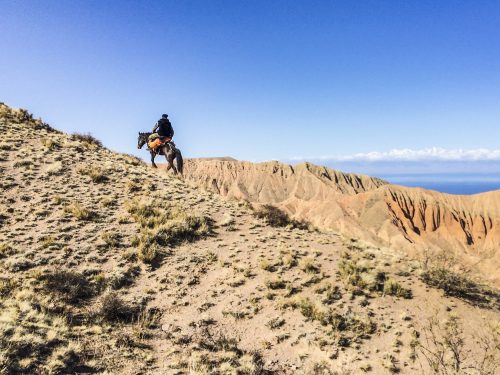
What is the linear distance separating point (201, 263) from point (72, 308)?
4.79 metres

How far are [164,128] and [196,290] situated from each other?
13879mm

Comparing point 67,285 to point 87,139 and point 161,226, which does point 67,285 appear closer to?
point 161,226

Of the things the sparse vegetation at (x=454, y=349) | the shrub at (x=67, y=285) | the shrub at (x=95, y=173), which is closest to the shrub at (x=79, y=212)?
the shrub at (x=95, y=173)

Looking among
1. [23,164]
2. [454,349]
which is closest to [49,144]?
[23,164]

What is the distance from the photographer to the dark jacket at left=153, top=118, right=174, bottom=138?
22344mm

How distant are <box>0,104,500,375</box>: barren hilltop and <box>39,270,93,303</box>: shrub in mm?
41

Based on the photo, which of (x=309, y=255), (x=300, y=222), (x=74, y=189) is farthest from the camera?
(x=300, y=222)

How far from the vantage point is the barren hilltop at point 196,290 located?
826 centimetres

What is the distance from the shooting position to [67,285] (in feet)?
35.0

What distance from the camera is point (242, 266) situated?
42.5ft

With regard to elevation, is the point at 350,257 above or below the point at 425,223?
above

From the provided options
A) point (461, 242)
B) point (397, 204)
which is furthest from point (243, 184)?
point (461, 242)

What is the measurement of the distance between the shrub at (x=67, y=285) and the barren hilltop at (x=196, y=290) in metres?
0.04

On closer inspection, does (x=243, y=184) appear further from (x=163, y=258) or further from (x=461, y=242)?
(x=163, y=258)
